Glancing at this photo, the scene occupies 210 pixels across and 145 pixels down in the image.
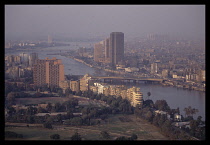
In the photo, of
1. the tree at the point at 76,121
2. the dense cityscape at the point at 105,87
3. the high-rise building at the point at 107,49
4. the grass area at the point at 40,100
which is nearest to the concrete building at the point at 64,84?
the dense cityscape at the point at 105,87

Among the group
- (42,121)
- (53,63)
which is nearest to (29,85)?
(53,63)

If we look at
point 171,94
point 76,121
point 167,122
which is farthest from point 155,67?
point 76,121

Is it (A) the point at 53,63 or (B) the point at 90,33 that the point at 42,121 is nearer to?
(A) the point at 53,63

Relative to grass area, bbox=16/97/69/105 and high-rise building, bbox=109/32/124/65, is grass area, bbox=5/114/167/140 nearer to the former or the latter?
grass area, bbox=16/97/69/105

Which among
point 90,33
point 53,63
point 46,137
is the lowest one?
point 46,137

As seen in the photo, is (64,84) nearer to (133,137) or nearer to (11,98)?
(11,98)

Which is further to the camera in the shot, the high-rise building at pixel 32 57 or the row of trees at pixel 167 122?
the high-rise building at pixel 32 57

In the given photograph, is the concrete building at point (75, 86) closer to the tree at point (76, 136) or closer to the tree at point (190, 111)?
the tree at point (190, 111)
